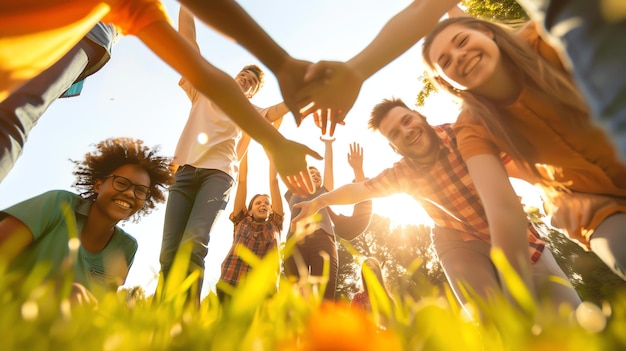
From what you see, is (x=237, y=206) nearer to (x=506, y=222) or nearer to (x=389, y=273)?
(x=506, y=222)

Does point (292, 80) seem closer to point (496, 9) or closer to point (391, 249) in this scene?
point (496, 9)

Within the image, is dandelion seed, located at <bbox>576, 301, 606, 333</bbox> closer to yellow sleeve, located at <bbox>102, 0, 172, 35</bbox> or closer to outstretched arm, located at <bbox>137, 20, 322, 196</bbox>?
outstretched arm, located at <bbox>137, 20, 322, 196</bbox>

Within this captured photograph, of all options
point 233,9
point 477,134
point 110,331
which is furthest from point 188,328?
point 477,134

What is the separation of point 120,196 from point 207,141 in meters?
0.93

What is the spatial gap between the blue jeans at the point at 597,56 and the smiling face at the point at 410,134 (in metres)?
2.81

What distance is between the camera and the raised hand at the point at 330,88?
1.96 meters

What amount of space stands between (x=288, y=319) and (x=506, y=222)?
1459 millimetres

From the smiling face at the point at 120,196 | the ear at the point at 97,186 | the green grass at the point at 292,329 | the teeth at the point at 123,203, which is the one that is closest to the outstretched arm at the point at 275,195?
the smiling face at the point at 120,196

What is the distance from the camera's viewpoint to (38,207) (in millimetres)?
2412

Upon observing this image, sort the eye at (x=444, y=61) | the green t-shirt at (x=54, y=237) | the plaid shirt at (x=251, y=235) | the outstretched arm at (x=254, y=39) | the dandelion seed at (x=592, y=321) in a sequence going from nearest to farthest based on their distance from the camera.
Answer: the dandelion seed at (x=592, y=321) → the outstretched arm at (x=254, y=39) → the green t-shirt at (x=54, y=237) → the eye at (x=444, y=61) → the plaid shirt at (x=251, y=235)

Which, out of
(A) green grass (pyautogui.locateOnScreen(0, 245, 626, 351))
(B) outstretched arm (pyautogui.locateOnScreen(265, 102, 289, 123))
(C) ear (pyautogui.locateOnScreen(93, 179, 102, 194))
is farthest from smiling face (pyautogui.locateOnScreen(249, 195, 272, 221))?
(A) green grass (pyautogui.locateOnScreen(0, 245, 626, 351))

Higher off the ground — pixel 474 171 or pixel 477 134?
pixel 477 134

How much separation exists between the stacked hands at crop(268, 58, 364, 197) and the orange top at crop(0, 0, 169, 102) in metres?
0.83

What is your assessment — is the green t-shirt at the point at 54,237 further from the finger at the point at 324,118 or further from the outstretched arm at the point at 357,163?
the outstretched arm at the point at 357,163
